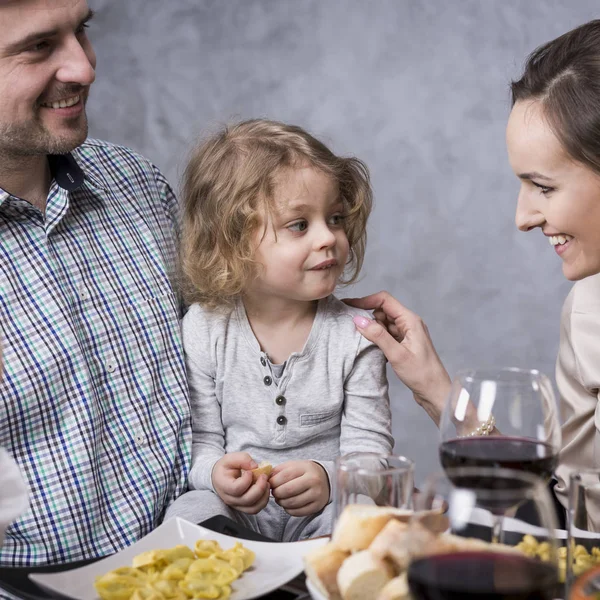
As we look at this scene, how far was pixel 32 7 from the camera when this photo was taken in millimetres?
1646

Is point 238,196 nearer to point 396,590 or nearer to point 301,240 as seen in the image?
point 301,240

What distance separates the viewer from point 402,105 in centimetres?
329

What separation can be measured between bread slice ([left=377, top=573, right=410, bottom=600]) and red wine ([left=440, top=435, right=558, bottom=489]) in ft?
0.57

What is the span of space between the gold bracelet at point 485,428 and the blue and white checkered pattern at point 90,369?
2.68ft

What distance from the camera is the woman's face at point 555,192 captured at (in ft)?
5.22

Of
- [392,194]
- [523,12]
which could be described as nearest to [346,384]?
[392,194]

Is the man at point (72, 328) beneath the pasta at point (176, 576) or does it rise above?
above

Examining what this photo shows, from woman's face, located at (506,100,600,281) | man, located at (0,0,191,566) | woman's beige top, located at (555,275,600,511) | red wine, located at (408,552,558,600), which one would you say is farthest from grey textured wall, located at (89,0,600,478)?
red wine, located at (408,552,558,600)

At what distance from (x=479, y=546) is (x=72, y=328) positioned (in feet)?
3.48

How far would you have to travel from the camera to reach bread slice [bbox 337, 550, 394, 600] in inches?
34.5

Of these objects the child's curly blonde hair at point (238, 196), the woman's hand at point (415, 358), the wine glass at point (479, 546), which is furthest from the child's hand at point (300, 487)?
the wine glass at point (479, 546)

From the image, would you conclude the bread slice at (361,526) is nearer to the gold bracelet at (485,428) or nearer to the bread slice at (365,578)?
the bread slice at (365,578)

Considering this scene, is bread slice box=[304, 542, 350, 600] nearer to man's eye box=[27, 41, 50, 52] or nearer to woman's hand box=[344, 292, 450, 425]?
woman's hand box=[344, 292, 450, 425]

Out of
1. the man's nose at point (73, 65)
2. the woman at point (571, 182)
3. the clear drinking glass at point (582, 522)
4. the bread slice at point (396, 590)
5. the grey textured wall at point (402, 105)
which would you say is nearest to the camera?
the bread slice at point (396, 590)
